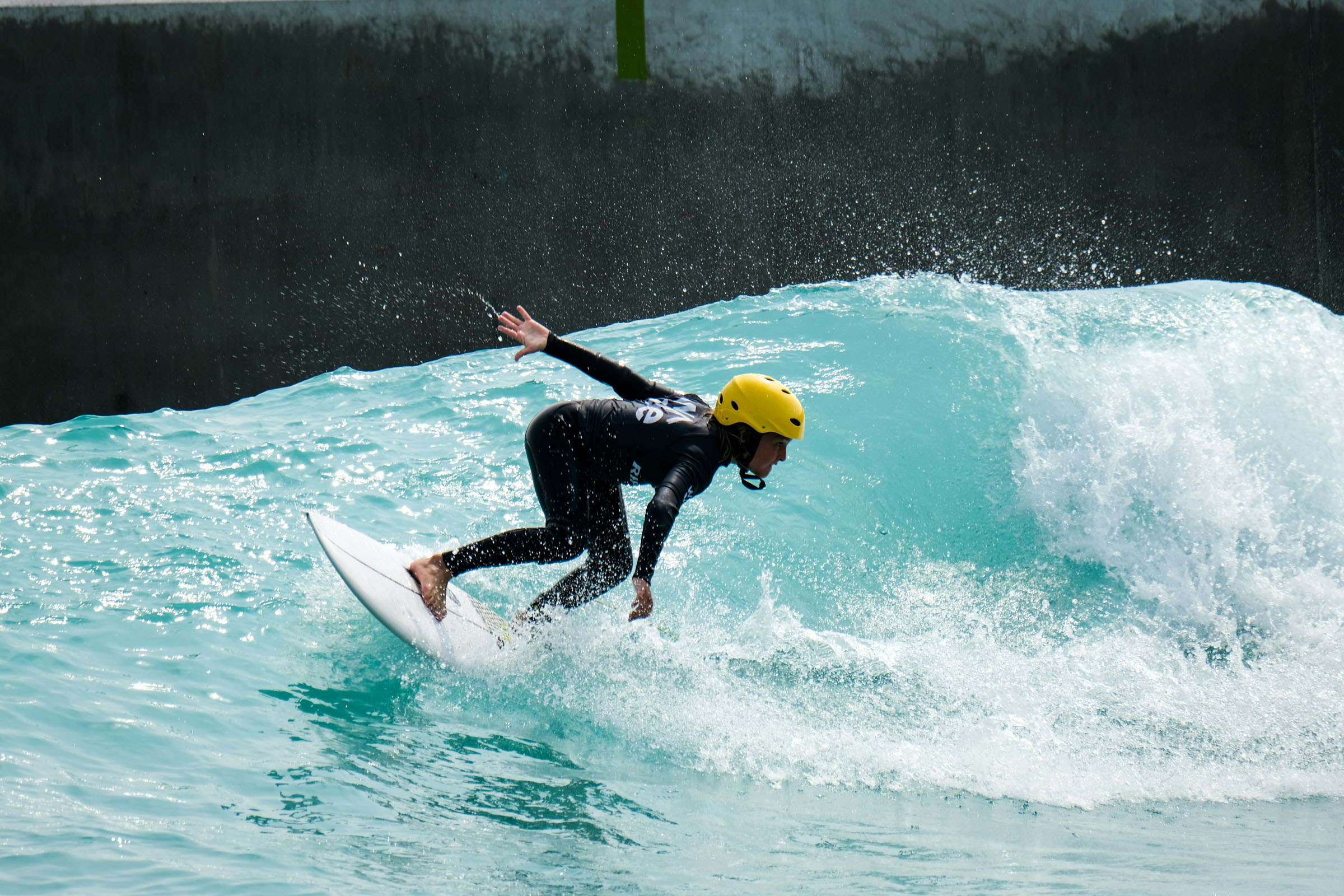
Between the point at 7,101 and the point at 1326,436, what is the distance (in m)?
10.1

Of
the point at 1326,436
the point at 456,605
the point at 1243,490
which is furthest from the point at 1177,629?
the point at 456,605

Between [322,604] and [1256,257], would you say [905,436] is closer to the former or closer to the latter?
[322,604]

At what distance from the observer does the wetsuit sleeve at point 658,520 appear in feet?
13.0

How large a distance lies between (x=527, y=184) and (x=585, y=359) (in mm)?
6241

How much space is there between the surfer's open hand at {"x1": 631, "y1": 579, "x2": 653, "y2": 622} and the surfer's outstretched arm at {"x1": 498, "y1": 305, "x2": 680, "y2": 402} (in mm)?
838

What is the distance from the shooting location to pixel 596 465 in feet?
14.8

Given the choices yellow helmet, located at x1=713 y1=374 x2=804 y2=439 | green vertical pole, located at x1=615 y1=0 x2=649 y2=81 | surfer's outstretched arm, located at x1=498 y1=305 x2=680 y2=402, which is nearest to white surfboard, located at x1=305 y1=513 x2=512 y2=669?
surfer's outstretched arm, located at x1=498 y1=305 x2=680 y2=402

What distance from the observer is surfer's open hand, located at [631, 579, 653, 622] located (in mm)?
3986

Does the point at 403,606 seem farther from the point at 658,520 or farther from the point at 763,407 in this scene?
the point at 763,407

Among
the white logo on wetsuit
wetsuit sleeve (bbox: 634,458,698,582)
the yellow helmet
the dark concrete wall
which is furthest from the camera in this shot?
the dark concrete wall

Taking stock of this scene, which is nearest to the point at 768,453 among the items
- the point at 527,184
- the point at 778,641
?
the point at 778,641

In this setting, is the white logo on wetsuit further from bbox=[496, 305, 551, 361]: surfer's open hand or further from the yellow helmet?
bbox=[496, 305, 551, 361]: surfer's open hand

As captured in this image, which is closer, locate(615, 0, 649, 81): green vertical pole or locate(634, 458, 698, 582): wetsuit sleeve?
locate(634, 458, 698, 582): wetsuit sleeve

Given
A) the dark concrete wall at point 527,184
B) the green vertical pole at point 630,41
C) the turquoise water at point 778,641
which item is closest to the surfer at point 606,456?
the turquoise water at point 778,641
